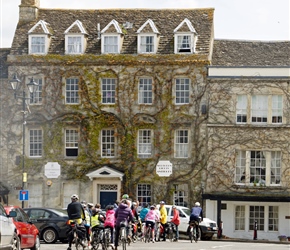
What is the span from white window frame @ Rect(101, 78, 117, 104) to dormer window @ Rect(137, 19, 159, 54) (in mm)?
2525

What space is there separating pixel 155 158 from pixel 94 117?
4.47m

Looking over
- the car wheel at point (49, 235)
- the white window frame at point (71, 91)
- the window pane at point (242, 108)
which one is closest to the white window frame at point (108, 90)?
the white window frame at point (71, 91)

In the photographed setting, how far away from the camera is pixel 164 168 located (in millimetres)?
59000

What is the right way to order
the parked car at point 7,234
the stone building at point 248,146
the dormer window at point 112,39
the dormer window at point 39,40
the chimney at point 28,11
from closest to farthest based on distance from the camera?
1. the parked car at point 7,234
2. the stone building at point 248,146
3. the dormer window at point 112,39
4. the dormer window at point 39,40
5. the chimney at point 28,11

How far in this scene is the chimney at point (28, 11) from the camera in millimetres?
62750

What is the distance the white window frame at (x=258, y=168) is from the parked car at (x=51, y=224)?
66.2ft

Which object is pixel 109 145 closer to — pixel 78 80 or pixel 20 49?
pixel 78 80

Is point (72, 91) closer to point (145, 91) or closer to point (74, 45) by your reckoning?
point (74, 45)

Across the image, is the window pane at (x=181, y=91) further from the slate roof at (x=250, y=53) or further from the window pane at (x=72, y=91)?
the window pane at (x=72, y=91)

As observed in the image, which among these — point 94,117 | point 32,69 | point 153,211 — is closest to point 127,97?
point 94,117

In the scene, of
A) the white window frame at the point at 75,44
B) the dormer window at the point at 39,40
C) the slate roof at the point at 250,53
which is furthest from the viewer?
the dormer window at the point at 39,40

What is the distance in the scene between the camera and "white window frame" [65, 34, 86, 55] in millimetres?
60469

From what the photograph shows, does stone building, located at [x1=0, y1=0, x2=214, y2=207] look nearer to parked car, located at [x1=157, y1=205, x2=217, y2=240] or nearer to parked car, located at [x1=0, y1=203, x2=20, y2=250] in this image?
parked car, located at [x1=157, y1=205, x2=217, y2=240]

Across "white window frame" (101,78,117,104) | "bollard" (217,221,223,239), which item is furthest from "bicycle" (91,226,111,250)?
"white window frame" (101,78,117,104)
